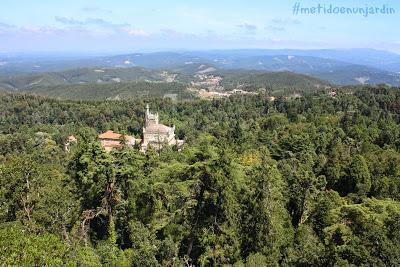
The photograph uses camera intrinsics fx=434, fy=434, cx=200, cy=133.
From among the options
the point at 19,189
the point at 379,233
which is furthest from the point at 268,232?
the point at 19,189

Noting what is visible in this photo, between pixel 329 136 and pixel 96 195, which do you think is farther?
pixel 329 136

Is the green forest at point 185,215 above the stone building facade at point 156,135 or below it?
above

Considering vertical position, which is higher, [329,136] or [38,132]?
→ [329,136]

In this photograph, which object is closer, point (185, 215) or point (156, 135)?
point (185, 215)

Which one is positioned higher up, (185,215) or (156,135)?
(185,215)

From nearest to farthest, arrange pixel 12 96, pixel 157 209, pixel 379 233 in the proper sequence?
pixel 379 233, pixel 157 209, pixel 12 96

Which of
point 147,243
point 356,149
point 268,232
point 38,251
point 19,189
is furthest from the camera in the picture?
point 356,149

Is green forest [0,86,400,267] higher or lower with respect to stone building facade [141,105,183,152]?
higher

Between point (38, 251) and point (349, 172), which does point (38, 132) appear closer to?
point (349, 172)

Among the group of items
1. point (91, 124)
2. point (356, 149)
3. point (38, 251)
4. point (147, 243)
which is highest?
point (38, 251)

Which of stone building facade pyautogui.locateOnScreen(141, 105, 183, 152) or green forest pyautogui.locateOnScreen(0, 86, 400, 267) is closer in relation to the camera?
green forest pyautogui.locateOnScreen(0, 86, 400, 267)

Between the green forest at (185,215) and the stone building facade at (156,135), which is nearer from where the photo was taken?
the green forest at (185,215)
